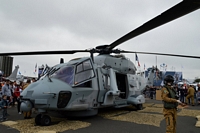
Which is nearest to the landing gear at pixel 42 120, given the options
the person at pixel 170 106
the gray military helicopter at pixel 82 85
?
the gray military helicopter at pixel 82 85

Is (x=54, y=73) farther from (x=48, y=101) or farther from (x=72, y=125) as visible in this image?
(x=72, y=125)

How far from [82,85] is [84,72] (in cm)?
58

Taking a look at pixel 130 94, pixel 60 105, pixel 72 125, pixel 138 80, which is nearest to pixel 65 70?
pixel 60 105

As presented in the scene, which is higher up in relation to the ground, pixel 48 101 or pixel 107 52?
pixel 107 52

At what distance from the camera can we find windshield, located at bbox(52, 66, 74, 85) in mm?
6852

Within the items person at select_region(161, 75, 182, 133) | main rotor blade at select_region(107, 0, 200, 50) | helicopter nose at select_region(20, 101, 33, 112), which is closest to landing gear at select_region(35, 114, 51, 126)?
helicopter nose at select_region(20, 101, 33, 112)

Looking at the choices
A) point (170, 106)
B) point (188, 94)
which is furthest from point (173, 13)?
point (188, 94)

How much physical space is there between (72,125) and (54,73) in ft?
6.97

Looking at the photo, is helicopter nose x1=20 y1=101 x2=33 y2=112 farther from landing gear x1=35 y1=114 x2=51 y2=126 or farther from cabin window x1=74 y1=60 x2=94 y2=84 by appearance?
cabin window x1=74 y1=60 x2=94 y2=84

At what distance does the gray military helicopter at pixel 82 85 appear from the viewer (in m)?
5.74

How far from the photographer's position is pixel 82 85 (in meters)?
7.20

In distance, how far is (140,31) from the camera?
5.84 m

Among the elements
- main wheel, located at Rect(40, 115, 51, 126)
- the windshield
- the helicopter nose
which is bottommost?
main wheel, located at Rect(40, 115, 51, 126)

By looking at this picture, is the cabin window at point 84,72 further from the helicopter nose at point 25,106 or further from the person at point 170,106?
the person at point 170,106
